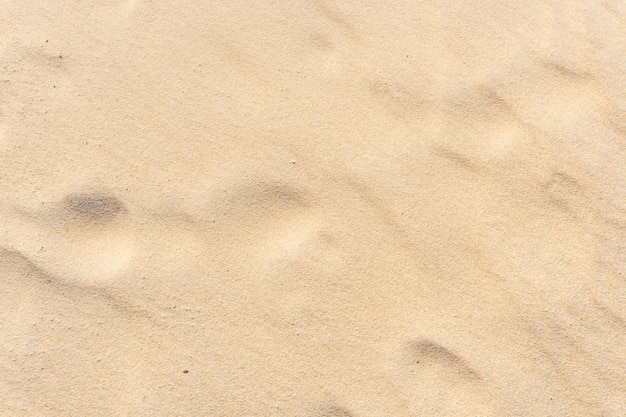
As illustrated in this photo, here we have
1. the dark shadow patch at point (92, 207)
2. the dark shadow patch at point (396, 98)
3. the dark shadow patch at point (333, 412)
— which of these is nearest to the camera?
the dark shadow patch at point (333, 412)

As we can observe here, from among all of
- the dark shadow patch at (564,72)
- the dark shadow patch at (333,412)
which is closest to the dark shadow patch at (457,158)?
the dark shadow patch at (564,72)

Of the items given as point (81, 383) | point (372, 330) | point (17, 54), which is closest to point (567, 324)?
point (372, 330)

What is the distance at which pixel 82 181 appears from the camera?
153cm

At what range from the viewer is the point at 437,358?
4.57 ft

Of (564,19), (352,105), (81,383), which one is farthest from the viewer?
(564,19)

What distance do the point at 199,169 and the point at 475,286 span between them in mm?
763

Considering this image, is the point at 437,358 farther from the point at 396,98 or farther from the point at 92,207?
the point at 92,207

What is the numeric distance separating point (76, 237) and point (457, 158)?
998 millimetres

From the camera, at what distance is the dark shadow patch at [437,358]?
139 cm

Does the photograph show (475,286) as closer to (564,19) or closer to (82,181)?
(564,19)

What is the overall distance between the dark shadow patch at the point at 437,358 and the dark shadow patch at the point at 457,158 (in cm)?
48

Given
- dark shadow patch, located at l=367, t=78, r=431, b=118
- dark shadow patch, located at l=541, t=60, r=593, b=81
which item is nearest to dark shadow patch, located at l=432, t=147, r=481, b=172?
dark shadow patch, located at l=367, t=78, r=431, b=118

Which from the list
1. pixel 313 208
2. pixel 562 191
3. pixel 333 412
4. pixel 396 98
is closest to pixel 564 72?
pixel 562 191

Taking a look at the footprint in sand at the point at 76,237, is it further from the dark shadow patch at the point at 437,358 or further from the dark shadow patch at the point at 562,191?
the dark shadow patch at the point at 562,191
